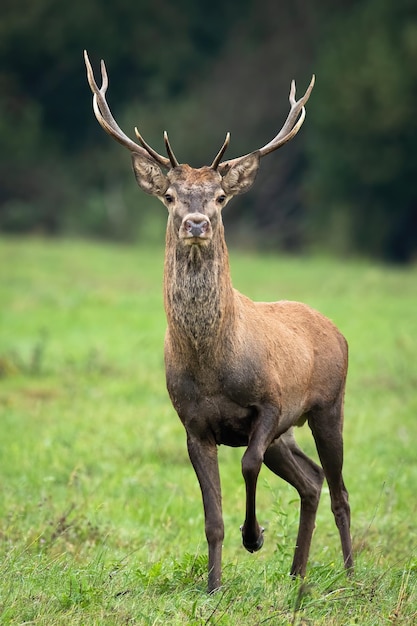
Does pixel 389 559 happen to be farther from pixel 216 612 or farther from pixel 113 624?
pixel 113 624

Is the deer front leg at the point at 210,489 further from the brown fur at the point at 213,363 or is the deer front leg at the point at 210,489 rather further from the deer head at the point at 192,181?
the deer head at the point at 192,181

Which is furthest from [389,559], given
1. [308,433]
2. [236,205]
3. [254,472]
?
[236,205]

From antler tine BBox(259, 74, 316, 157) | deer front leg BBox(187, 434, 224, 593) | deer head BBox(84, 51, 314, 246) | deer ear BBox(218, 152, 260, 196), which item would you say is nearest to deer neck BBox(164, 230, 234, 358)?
deer head BBox(84, 51, 314, 246)

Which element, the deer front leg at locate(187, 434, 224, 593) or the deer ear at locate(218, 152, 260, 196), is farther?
the deer ear at locate(218, 152, 260, 196)

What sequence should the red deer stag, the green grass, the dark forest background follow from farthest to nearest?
the dark forest background < the red deer stag < the green grass

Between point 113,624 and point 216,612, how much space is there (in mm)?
485

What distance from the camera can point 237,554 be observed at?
7457mm

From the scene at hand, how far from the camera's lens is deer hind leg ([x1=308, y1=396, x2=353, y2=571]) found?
6789 mm

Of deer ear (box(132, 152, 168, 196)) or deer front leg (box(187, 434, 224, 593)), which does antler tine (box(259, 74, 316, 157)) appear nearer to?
deer ear (box(132, 152, 168, 196))

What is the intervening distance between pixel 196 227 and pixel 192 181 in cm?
35

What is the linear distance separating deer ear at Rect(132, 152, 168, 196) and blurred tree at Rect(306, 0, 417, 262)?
78.6 ft

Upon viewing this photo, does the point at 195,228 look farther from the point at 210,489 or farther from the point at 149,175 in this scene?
the point at 210,489

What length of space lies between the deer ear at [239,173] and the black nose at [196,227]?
47 centimetres

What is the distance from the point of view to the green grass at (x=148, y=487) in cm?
546
